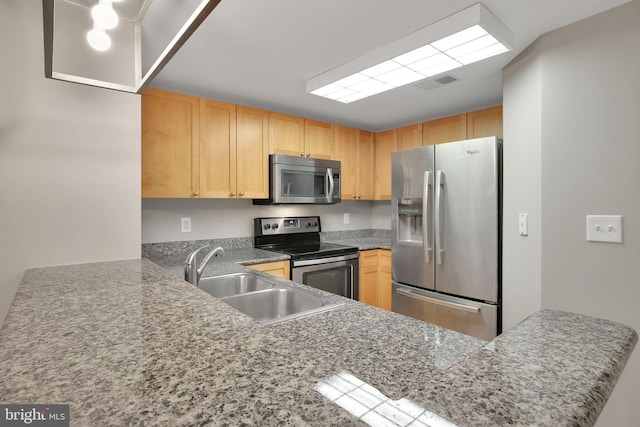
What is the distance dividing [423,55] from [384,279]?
224 cm

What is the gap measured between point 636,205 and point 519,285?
74 cm

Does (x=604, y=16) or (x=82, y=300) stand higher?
(x=604, y=16)

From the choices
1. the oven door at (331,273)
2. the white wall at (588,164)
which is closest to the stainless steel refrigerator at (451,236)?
the white wall at (588,164)

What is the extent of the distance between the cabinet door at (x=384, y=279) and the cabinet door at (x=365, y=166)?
2.58 feet

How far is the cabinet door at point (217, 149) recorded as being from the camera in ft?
8.64

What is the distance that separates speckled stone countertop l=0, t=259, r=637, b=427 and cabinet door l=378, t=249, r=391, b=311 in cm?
250

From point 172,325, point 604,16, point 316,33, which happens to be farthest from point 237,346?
point 604,16

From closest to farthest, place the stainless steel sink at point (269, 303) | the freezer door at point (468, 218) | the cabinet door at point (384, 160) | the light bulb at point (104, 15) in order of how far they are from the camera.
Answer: the light bulb at point (104, 15), the stainless steel sink at point (269, 303), the freezer door at point (468, 218), the cabinet door at point (384, 160)

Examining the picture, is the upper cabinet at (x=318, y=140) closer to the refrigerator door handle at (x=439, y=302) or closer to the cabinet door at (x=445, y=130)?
the cabinet door at (x=445, y=130)

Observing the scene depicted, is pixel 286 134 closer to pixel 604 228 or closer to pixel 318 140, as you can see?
pixel 318 140

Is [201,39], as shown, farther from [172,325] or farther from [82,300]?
[172,325]

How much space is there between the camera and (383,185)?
3.83 m

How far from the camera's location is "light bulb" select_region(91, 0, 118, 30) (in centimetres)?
87

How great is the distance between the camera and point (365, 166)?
384cm
